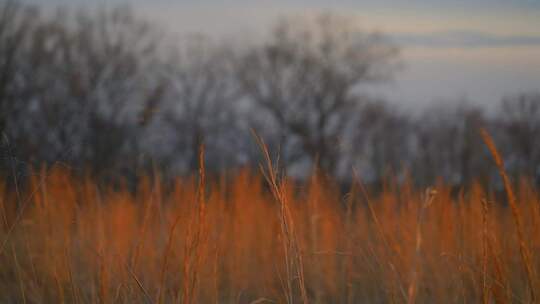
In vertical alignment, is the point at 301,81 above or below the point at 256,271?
below

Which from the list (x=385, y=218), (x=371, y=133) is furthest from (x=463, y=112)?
(x=385, y=218)

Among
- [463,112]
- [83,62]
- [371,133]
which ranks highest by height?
[83,62]

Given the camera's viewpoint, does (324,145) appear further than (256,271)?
Yes

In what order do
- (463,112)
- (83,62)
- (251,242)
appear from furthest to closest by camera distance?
1. (463,112)
2. (83,62)
3. (251,242)

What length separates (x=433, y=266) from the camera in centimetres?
330

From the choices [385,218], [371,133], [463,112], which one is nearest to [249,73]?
[371,133]

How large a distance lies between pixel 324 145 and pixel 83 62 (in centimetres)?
1132

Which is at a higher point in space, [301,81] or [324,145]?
[301,81]

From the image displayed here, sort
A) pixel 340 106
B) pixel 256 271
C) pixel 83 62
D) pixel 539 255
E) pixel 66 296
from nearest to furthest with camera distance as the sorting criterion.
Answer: pixel 539 255 < pixel 66 296 < pixel 256 271 < pixel 83 62 < pixel 340 106

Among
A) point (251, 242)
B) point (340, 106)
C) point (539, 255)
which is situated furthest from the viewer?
point (340, 106)

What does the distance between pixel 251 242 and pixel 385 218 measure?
39.6 inches

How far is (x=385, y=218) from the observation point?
13.3 feet

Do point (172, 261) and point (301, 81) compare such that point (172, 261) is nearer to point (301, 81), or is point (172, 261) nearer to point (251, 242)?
point (251, 242)

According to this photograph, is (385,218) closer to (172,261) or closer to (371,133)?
(172,261)
